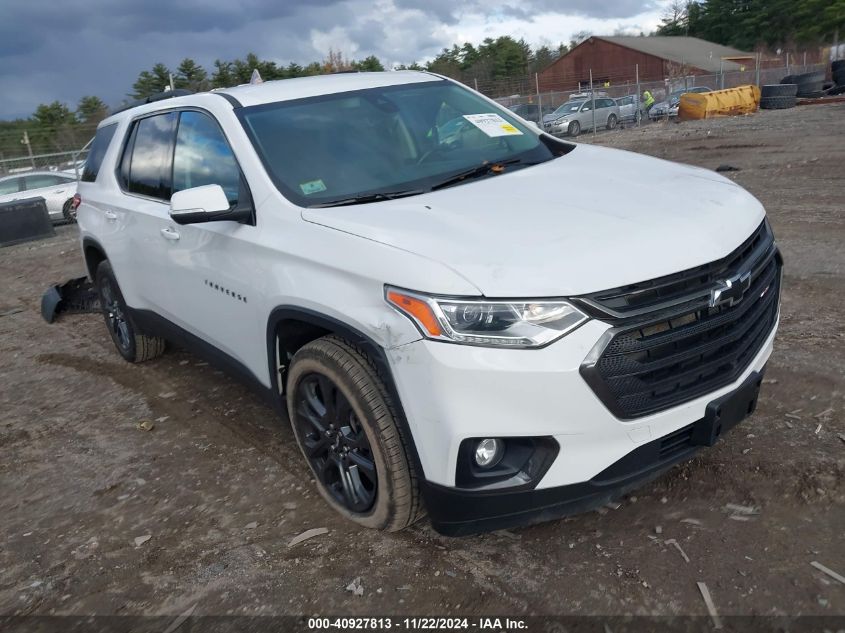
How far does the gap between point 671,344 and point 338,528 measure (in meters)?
1.64

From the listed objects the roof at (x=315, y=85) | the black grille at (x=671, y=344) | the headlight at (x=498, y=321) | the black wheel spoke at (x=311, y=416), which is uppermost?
the roof at (x=315, y=85)

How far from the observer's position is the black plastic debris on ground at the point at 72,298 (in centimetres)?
745

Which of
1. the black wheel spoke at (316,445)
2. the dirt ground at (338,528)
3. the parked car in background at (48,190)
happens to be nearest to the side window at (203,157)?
the black wheel spoke at (316,445)

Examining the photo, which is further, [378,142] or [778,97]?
[778,97]

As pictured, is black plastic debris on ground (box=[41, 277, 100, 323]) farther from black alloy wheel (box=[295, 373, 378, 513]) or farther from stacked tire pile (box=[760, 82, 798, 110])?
stacked tire pile (box=[760, 82, 798, 110])

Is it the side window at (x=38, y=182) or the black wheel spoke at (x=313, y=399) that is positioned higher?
the side window at (x=38, y=182)

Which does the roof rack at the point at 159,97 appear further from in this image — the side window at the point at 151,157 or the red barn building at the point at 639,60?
the red barn building at the point at 639,60

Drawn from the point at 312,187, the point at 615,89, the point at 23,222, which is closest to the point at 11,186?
the point at 23,222

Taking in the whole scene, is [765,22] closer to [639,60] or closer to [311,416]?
[639,60]

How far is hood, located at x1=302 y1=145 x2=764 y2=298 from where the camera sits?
2424 millimetres

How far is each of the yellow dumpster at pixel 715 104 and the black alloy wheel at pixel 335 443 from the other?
24.8 metres

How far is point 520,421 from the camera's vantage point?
2.41 metres

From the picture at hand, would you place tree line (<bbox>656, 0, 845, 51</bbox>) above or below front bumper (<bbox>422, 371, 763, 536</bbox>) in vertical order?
above

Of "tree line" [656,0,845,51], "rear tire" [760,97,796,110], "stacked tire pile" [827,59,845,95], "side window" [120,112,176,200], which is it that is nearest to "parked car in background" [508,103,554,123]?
"rear tire" [760,97,796,110]
